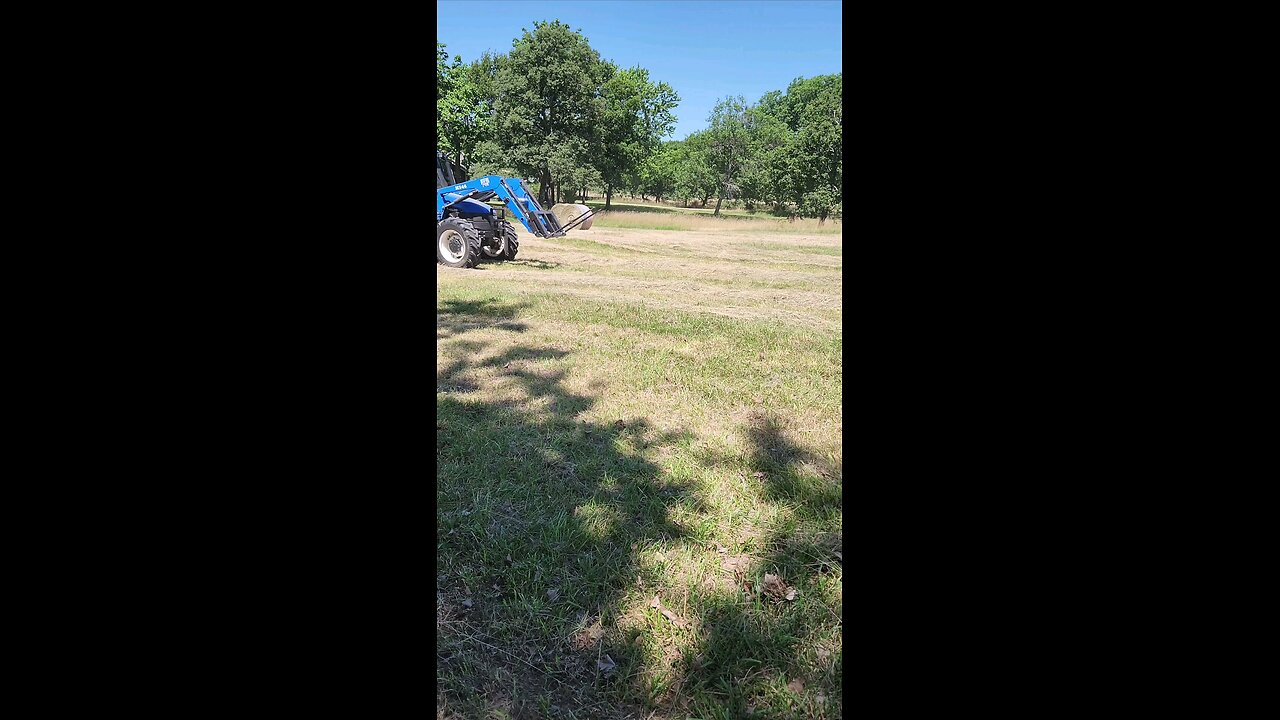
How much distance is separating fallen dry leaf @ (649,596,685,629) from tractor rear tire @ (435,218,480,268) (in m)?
10.5

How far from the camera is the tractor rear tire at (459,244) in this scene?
12.3m

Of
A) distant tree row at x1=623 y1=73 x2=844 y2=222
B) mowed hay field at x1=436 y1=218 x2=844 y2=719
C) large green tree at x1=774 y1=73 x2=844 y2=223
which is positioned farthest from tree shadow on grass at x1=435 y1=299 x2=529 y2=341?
large green tree at x1=774 y1=73 x2=844 y2=223

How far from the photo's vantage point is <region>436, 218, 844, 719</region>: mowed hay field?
2.08m

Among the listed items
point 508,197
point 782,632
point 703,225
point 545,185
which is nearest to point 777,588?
point 782,632

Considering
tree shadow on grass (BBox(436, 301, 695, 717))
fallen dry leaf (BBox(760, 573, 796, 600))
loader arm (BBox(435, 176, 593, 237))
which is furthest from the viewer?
loader arm (BBox(435, 176, 593, 237))

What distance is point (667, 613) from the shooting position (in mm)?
2389

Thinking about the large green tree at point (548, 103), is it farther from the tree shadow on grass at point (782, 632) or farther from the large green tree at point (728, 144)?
the tree shadow on grass at point (782, 632)

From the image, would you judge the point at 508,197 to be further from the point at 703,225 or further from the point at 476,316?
the point at 703,225

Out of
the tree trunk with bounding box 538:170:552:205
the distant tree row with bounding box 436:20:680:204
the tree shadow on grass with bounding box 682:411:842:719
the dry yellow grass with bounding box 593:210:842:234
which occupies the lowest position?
the tree shadow on grass with bounding box 682:411:842:719

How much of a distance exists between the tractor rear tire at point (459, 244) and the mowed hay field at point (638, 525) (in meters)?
5.70

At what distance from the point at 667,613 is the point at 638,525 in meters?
0.62

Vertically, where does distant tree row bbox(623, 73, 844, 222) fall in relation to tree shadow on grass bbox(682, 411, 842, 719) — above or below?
above

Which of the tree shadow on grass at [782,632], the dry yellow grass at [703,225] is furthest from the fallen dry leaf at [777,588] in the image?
the dry yellow grass at [703,225]

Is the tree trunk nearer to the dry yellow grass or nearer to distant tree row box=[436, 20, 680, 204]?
distant tree row box=[436, 20, 680, 204]
